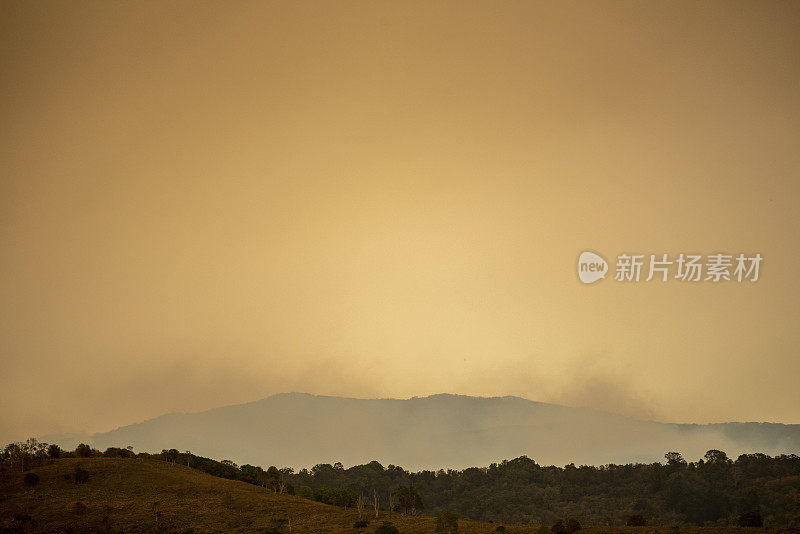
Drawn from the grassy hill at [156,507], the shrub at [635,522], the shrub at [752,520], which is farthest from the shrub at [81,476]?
the shrub at [752,520]

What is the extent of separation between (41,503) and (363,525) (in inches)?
1677

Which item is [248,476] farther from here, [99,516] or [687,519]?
[687,519]

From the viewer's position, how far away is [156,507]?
71.2 m

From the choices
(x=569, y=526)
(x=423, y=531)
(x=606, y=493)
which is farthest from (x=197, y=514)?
(x=606, y=493)

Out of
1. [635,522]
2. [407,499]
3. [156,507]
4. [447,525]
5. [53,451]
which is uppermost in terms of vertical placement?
[635,522]

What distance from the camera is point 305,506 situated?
80625 mm

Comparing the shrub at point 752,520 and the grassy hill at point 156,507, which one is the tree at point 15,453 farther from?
the shrub at point 752,520

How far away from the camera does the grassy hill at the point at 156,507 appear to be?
65.9 metres

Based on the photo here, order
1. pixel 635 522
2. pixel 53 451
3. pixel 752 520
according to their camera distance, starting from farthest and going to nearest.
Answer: pixel 53 451 < pixel 635 522 < pixel 752 520

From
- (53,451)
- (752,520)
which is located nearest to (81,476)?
(53,451)

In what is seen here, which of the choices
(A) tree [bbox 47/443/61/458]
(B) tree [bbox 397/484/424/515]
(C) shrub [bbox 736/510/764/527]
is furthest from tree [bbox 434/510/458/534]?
(A) tree [bbox 47/443/61/458]

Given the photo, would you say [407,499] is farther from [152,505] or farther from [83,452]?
[83,452]

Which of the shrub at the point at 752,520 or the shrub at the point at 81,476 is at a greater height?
the shrub at the point at 752,520

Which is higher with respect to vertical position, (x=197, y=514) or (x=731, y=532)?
(x=731, y=532)
